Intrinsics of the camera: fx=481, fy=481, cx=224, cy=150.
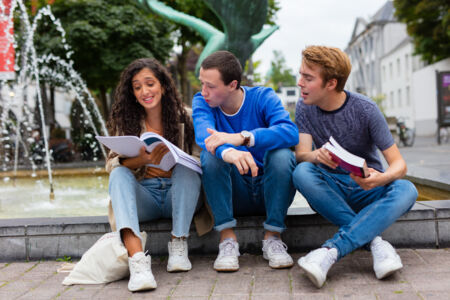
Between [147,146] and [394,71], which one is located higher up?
[394,71]

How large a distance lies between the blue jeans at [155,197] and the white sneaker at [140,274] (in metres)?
0.13

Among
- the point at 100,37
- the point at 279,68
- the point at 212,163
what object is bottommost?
the point at 212,163

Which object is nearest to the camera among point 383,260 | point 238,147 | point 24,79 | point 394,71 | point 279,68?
point 383,260

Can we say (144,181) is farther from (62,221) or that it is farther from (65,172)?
(65,172)

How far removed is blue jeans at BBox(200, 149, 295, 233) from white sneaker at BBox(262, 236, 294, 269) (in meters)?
0.07

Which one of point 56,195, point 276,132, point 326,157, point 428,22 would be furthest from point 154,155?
point 428,22

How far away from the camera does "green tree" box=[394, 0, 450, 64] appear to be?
71.6 ft

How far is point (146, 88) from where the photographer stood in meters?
2.89

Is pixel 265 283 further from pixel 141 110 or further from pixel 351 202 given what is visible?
pixel 141 110

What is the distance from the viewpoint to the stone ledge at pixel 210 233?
285 cm

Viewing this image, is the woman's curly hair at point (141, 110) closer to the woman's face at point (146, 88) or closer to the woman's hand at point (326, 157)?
the woman's face at point (146, 88)

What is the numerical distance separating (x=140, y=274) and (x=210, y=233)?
2.26ft

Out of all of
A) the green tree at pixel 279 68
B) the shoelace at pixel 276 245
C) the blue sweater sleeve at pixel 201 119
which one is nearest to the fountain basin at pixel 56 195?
the blue sweater sleeve at pixel 201 119

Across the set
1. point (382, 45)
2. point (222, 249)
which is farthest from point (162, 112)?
point (382, 45)
